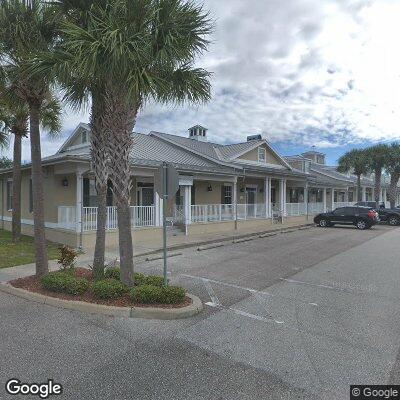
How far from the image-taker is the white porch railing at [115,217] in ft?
47.5

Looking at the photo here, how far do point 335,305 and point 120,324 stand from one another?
4029mm

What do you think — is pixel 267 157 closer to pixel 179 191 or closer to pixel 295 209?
pixel 295 209

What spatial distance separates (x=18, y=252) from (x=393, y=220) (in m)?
27.0

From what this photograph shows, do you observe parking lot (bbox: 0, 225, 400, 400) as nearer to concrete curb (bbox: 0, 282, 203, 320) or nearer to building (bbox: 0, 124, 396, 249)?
concrete curb (bbox: 0, 282, 203, 320)

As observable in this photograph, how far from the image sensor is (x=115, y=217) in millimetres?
15320

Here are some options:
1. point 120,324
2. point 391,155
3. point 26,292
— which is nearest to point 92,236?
point 26,292

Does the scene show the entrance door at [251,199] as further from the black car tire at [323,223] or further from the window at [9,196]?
the window at [9,196]

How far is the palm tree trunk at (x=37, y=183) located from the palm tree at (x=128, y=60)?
64.6 inches

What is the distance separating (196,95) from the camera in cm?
746

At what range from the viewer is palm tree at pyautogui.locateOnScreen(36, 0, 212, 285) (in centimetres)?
578

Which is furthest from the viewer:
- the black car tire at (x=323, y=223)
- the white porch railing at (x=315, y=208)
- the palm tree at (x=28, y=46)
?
the white porch railing at (x=315, y=208)

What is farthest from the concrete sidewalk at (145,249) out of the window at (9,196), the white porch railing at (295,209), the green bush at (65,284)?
the window at (9,196)

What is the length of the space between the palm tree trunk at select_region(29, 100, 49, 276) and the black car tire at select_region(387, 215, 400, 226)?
91.2 feet

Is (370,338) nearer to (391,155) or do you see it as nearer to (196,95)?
(196,95)
